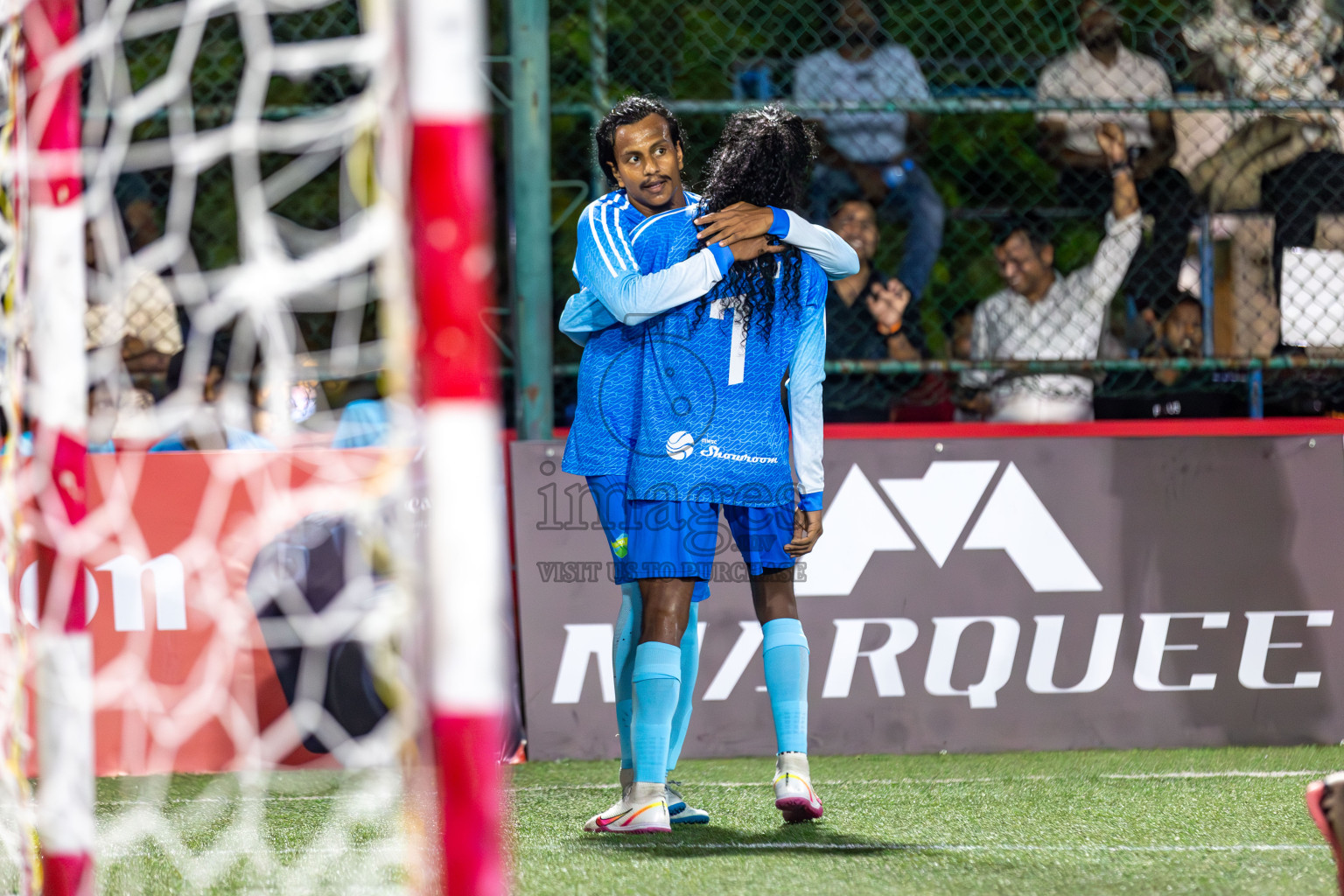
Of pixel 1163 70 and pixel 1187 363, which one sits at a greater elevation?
pixel 1163 70

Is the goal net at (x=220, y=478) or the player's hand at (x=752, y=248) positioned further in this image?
the player's hand at (x=752, y=248)

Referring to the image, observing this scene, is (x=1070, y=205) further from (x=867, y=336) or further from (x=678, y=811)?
(x=678, y=811)

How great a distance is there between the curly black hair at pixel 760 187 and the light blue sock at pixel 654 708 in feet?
2.54

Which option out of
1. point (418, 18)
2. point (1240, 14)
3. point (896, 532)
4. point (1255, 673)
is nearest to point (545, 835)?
point (896, 532)

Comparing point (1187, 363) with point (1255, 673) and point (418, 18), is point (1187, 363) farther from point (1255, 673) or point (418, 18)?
point (418, 18)

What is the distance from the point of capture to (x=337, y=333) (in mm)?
→ 2305

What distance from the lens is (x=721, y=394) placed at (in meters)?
3.11

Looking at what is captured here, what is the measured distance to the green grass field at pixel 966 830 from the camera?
2594 millimetres

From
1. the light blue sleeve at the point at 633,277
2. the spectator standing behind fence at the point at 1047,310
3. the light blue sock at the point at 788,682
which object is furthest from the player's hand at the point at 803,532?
the spectator standing behind fence at the point at 1047,310

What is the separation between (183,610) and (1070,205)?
3528 millimetres

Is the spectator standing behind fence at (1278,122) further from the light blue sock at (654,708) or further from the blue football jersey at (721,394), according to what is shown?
the light blue sock at (654,708)

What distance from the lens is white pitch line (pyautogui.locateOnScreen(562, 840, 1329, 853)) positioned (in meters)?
2.86

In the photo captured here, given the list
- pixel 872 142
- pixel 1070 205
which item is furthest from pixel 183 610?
pixel 1070 205

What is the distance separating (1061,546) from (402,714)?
3.08 metres
